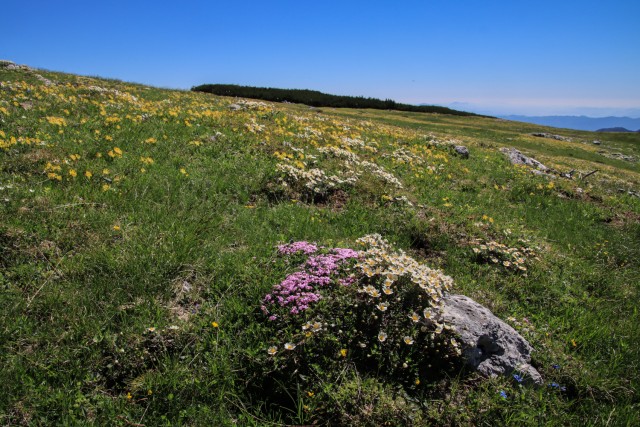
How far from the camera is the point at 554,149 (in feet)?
116

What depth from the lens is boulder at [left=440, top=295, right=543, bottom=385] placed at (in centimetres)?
411

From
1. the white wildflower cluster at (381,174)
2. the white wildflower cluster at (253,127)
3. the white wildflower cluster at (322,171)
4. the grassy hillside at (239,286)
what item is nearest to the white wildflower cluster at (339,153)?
the white wildflower cluster at (322,171)

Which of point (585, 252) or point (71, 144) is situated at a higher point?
point (71, 144)

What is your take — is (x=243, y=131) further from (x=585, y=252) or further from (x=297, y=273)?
(x=585, y=252)

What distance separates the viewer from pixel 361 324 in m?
4.13

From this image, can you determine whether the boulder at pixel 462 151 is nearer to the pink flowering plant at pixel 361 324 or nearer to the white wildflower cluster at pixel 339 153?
the white wildflower cluster at pixel 339 153

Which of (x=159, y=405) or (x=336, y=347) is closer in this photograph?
(x=159, y=405)

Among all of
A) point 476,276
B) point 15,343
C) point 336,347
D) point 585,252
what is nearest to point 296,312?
point 336,347

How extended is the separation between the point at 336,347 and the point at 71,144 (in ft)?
23.0

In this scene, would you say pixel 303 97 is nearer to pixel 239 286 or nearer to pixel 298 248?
pixel 298 248

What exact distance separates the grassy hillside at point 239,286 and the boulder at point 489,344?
0.70 ft

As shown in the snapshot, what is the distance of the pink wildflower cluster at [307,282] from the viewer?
14.0ft

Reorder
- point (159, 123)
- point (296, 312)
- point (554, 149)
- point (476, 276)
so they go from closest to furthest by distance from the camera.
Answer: point (296, 312)
point (476, 276)
point (159, 123)
point (554, 149)

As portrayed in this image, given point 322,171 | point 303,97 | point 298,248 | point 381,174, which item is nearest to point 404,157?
point 381,174
